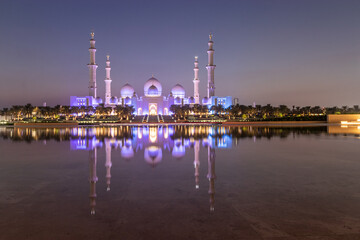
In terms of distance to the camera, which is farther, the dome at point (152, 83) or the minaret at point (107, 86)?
the dome at point (152, 83)

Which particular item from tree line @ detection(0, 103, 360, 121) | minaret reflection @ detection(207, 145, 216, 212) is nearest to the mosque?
tree line @ detection(0, 103, 360, 121)

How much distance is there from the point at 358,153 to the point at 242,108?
4331 cm

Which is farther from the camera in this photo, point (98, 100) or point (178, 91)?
point (178, 91)

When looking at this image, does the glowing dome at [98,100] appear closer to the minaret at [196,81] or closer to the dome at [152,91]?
the dome at [152,91]

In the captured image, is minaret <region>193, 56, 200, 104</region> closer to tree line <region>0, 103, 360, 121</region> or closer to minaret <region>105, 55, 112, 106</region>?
tree line <region>0, 103, 360, 121</region>

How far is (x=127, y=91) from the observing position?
69.0m

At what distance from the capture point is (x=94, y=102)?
63.4m

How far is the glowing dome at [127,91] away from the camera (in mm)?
68938

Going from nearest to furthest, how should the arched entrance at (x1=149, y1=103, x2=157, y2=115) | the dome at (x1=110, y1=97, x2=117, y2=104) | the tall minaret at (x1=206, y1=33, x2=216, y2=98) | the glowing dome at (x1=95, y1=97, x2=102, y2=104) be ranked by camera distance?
the tall minaret at (x1=206, y1=33, x2=216, y2=98) < the glowing dome at (x1=95, y1=97, x2=102, y2=104) < the arched entrance at (x1=149, y1=103, x2=157, y2=115) < the dome at (x1=110, y1=97, x2=117, y2=104)

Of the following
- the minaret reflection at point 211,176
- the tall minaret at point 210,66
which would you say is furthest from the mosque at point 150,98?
the minaret reflection at point 211,176

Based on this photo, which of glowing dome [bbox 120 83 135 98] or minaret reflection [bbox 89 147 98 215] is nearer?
minaret reflection [bbox 89 147 98 215]

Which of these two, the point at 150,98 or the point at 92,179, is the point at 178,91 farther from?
the point at 92,179

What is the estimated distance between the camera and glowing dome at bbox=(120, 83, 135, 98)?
226 ft

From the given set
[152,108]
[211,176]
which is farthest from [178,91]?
[211,176]
